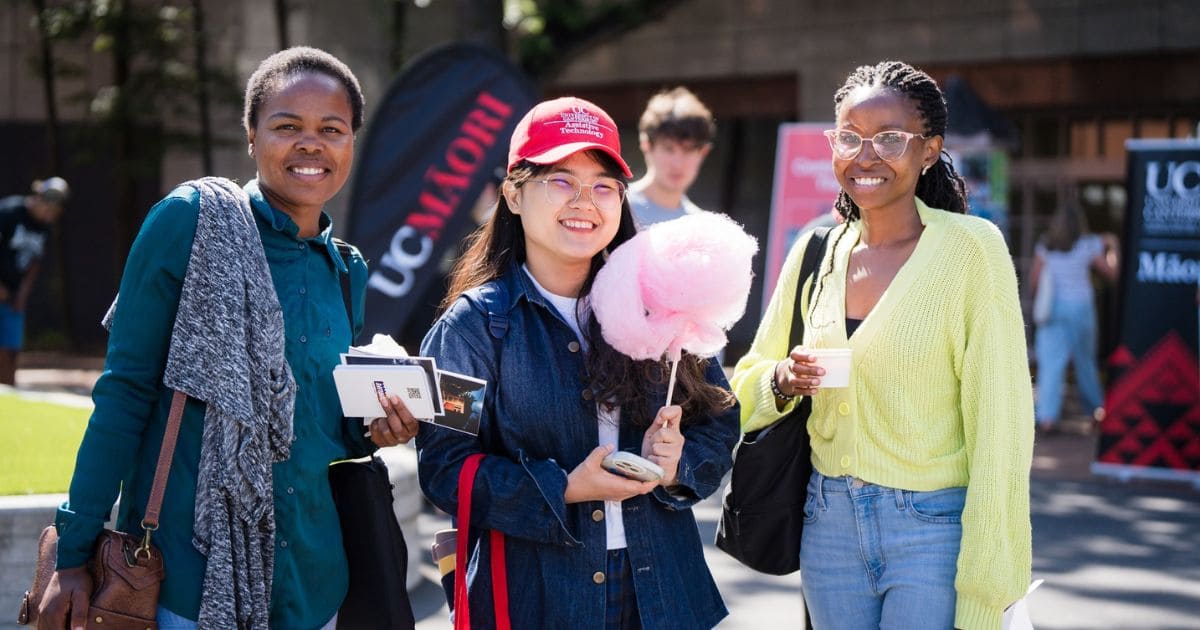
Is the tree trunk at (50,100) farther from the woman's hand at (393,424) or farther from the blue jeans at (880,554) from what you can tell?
the blue jeans at (880,554)

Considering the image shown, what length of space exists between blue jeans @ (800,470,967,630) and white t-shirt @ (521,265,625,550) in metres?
0.66

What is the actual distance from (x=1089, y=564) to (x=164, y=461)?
5.80 m

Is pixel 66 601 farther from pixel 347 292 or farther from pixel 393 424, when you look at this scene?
pixel 347 292

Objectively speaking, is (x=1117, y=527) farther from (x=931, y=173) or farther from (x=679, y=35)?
(x=679, y=35)

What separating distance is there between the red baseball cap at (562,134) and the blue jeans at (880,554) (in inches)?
40.2

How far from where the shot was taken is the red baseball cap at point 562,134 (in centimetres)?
280

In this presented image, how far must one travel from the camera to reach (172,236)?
262cm

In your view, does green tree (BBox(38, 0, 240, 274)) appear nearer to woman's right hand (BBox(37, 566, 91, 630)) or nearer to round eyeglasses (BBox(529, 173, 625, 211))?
round eyeglasses (BBox(529, 173, 625, 211))

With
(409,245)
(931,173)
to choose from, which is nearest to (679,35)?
(409,245)

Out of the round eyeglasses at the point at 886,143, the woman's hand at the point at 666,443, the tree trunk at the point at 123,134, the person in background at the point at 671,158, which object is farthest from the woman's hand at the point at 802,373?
the tree trunk at the point at 123,134

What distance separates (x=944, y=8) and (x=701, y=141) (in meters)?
9.88

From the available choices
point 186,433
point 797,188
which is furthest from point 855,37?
point 186,433

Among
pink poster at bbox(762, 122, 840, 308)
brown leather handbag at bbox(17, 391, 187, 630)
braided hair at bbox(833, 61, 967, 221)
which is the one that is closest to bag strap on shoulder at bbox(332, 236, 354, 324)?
brown leather handbag at bbox(17, 391, 187, 630)

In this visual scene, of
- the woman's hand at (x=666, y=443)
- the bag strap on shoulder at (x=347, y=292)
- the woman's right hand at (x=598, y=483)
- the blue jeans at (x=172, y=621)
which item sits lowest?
the blue jeans at (x=172, y=621)
